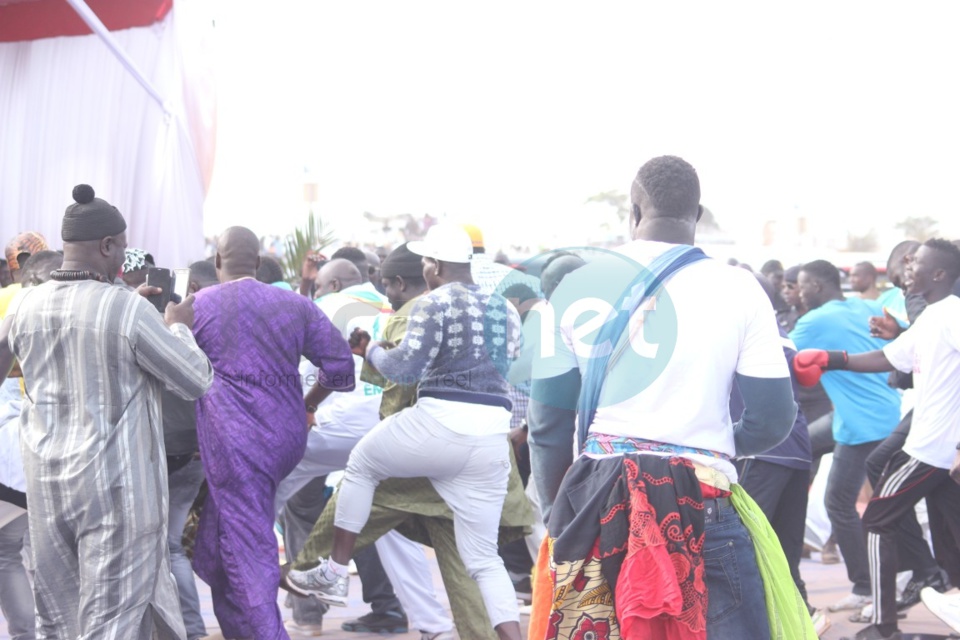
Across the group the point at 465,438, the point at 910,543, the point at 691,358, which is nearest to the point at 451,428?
the point at 465,438

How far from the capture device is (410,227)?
25.4 m

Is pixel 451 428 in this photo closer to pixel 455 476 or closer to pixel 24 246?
pixel 455 476

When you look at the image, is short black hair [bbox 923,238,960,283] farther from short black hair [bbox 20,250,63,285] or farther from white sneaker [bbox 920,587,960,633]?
short black hair [bbox 20,250,63,285]

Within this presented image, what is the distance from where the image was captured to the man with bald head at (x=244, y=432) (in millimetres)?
4844

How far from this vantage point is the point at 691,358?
3.09 metres

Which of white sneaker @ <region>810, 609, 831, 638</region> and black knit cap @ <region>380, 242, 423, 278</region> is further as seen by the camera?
white sneaker @ <region>810, 609, 831, 638</region>

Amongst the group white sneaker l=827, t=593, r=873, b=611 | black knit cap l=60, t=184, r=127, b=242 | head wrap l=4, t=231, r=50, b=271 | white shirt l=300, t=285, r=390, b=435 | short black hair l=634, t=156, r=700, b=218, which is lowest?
white sneaker l=827, t=593, r=873, b=611

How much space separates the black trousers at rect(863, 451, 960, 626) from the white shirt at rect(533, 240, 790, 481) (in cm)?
285

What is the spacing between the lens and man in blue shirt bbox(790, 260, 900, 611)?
686 cm

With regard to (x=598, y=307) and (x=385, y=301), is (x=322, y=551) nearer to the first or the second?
(x=385, y=301)

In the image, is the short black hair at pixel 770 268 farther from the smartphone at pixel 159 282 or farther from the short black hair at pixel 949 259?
the smartphone at pixel 159 282

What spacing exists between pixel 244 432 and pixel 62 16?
16.7ft

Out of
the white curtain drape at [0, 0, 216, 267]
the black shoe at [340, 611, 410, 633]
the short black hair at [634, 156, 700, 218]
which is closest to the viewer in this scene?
the short black hair at [634, 156, 700, 218]

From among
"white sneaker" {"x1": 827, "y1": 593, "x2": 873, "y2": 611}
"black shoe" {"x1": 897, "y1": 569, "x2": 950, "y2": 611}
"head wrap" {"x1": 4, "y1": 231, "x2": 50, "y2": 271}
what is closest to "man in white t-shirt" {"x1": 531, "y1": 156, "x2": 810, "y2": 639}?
"black shoe" {"x1": 897, "y1": 569, "x2": 950, "y2": 611}
